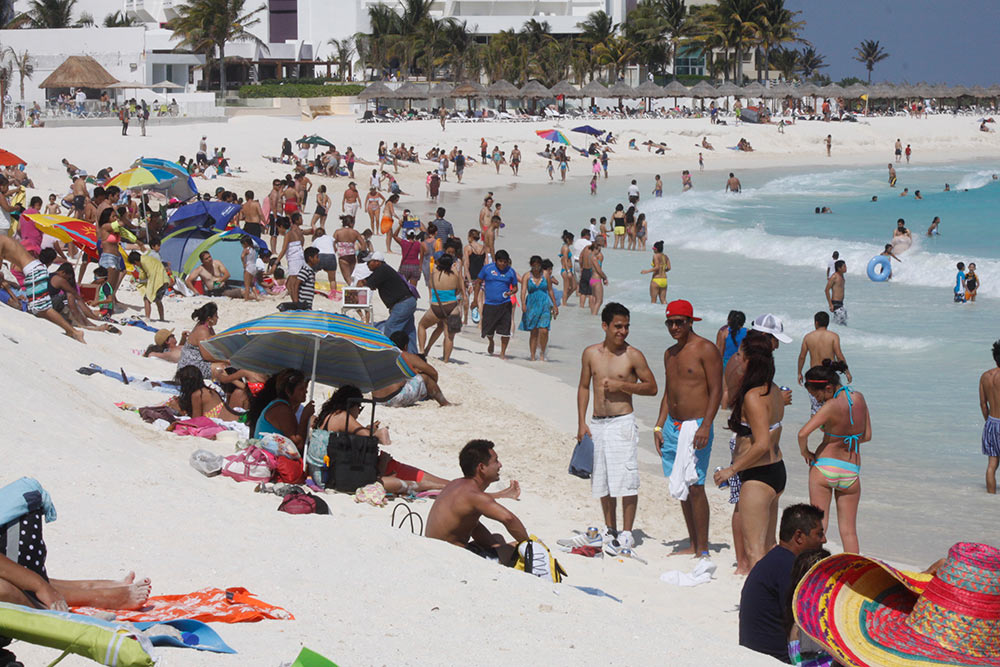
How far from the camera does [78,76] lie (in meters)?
43.5

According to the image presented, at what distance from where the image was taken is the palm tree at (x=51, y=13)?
63.2 m

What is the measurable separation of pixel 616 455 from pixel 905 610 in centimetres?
300

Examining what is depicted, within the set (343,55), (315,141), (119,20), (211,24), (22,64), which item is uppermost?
(119,20)

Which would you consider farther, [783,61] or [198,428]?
[783,61]

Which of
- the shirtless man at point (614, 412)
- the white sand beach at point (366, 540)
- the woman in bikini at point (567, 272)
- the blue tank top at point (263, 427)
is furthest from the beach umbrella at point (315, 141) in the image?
the shirtless man at point (614, 412)

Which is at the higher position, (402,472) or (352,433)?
(352,433)

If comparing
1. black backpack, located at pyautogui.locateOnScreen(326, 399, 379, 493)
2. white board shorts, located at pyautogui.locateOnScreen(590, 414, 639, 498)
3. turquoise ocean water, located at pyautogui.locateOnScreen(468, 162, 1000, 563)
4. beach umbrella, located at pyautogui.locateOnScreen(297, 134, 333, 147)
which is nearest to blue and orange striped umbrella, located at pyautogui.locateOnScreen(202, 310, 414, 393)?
black backpack, located at pyautogui.locateOnScreen(326, 399, 379, 493)

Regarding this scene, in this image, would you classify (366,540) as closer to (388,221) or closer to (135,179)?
(135,179)

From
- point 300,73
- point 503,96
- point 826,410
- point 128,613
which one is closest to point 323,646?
point 128,613

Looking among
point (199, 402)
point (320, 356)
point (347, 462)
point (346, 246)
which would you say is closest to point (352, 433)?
point (347, 462)

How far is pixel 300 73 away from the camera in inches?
2859

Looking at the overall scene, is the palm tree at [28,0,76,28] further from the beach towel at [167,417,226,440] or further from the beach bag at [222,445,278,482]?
the beach bag at [222,445,278,482]

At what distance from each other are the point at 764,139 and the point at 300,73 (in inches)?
1165

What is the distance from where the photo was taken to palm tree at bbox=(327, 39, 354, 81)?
68500 mm
